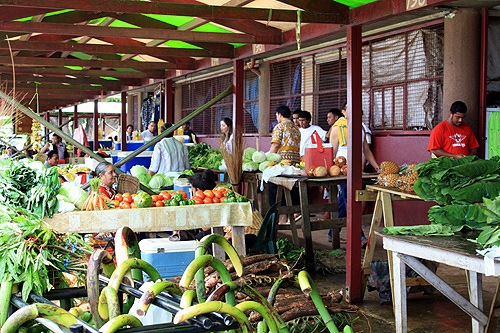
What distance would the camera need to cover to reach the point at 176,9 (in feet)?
15.2

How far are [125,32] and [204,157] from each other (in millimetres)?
4112

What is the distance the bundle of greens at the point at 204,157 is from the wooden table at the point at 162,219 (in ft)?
12.0

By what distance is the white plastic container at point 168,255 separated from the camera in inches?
148

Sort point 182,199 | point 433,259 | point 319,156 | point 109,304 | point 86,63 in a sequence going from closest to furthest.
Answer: point 109,304 → point 433,259 → point 182,199 → point 319,156 → point 86,63

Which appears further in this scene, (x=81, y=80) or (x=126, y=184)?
(x=81, y=80)

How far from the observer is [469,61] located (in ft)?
21.1

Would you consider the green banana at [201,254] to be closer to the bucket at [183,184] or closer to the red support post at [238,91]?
the bucket at [183,184]

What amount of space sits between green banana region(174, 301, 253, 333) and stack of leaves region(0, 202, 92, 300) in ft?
2.64

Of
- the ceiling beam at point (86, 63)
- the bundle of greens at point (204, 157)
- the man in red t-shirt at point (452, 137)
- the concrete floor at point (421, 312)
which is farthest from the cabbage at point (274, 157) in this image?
the ceiling beam at point (86, 63)

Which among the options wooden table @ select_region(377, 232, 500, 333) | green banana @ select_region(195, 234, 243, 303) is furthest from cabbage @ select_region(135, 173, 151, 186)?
green banana @ select_region(195, 234, 243, 303)

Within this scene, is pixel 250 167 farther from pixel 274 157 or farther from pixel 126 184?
pixel 126 184

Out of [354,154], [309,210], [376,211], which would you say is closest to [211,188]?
[309,210]

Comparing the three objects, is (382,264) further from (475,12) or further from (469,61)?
(475,12)

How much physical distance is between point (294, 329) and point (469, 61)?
16.9ft
